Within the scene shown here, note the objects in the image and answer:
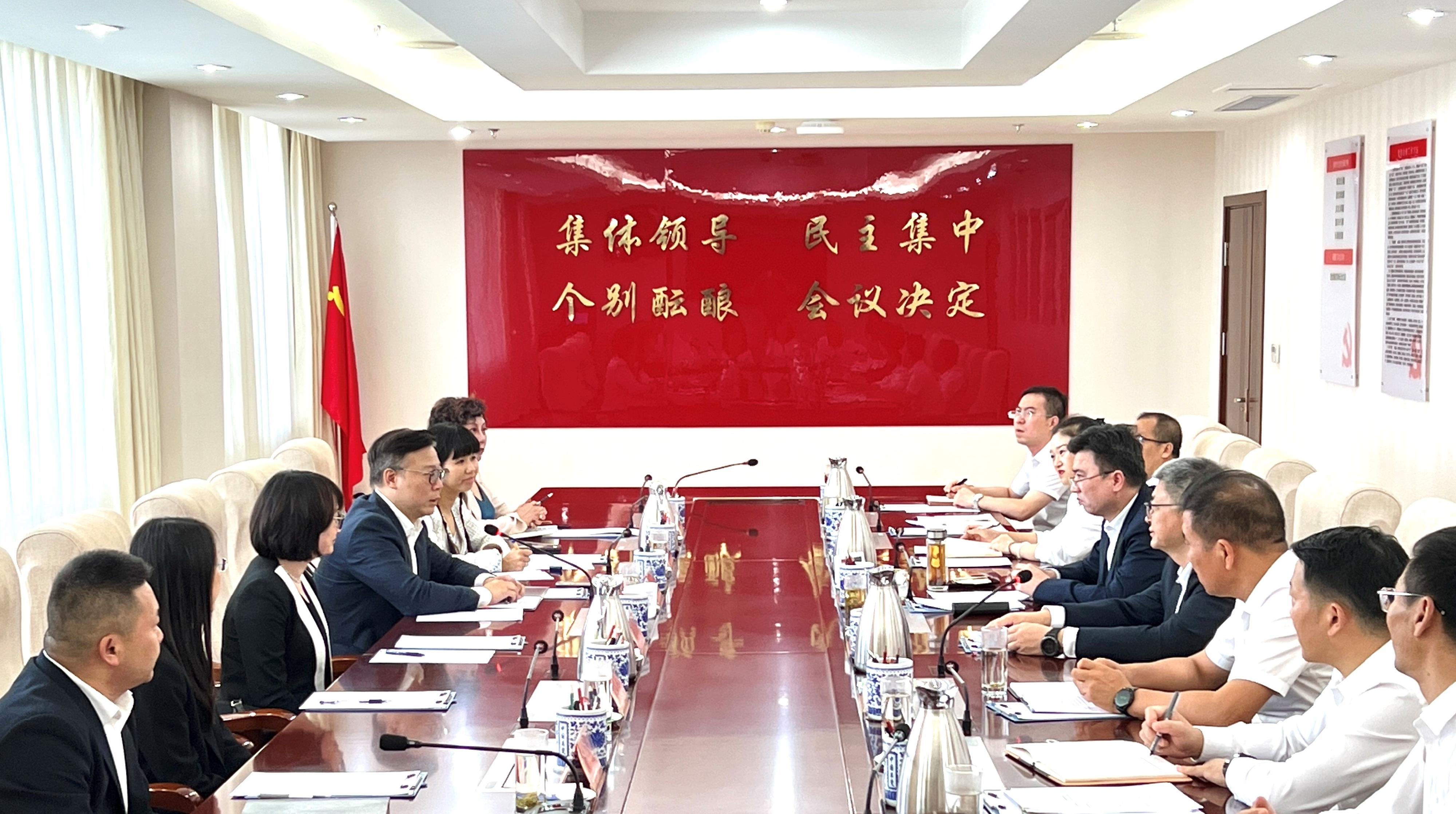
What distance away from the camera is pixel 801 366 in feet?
28.0

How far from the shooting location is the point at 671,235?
8438 mm

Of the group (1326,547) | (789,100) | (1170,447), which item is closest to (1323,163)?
(1170,447)

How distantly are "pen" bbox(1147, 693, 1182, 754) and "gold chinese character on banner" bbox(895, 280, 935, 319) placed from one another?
543 centimetres

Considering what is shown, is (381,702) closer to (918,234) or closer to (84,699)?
(84,699)

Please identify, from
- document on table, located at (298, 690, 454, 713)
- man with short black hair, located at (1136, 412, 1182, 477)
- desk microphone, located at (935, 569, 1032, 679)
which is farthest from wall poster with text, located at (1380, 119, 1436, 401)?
document on table, located at (298, 690, 454, 713)

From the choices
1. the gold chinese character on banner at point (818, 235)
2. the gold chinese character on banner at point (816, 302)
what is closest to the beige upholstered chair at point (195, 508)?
the gold chinese character on banner at point (816, 302)

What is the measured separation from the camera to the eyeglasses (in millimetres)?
2271

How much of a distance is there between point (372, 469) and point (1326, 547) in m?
2.90

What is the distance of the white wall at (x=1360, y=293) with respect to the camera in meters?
5.55

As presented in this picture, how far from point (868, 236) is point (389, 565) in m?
4.77

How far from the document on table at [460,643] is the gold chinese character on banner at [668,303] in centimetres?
475

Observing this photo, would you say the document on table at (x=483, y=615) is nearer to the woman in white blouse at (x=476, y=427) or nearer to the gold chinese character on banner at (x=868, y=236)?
the woman in white blouse at (x=476, y=427)

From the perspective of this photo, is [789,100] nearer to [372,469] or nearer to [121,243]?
[121,243]

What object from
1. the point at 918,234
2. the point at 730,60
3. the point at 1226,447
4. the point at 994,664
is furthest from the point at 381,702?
the point at 918,234
